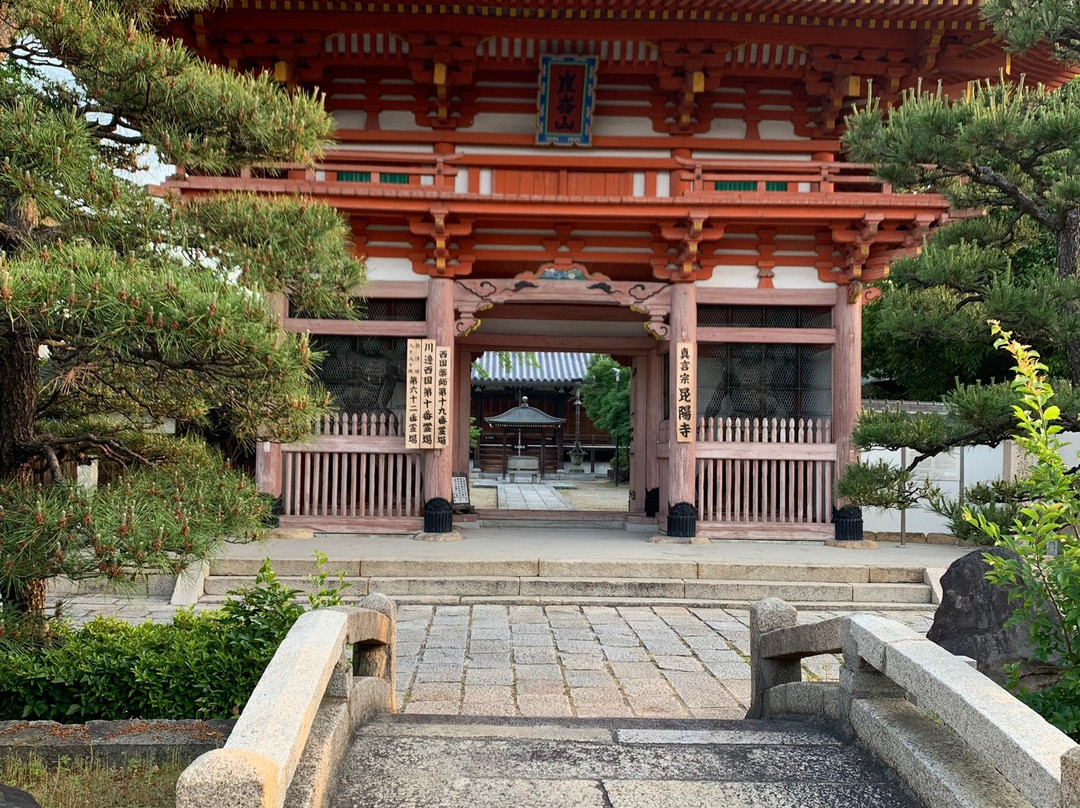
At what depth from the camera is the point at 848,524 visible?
35.0 ft

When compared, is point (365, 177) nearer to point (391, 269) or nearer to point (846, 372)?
point (391, 269)

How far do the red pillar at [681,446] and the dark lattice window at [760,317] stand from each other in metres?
1.31

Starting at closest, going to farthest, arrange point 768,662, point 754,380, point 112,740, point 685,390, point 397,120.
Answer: point 112,740 → point 768,662 → point 685,390 → point 397,120 → point 754,380

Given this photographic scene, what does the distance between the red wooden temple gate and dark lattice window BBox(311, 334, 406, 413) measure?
0.57 m

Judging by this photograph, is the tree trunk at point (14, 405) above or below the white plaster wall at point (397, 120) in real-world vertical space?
below

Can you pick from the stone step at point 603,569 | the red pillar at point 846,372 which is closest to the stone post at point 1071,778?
the stone step at point 603,569

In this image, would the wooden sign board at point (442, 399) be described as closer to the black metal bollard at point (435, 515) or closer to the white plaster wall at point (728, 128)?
the black metal bollard at point (435, 515)

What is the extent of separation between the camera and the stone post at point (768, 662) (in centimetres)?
477

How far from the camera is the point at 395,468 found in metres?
11.4

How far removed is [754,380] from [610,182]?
3549mm

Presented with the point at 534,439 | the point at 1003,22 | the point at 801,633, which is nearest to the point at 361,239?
the point at 1003,22

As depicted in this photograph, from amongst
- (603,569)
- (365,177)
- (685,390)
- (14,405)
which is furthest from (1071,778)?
(365,177)

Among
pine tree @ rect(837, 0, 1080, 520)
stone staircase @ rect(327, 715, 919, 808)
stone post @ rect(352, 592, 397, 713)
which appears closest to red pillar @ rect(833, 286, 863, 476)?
pine tree @ rect(837, 0, 1080, 520)

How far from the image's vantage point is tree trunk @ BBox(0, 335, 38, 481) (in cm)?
410
